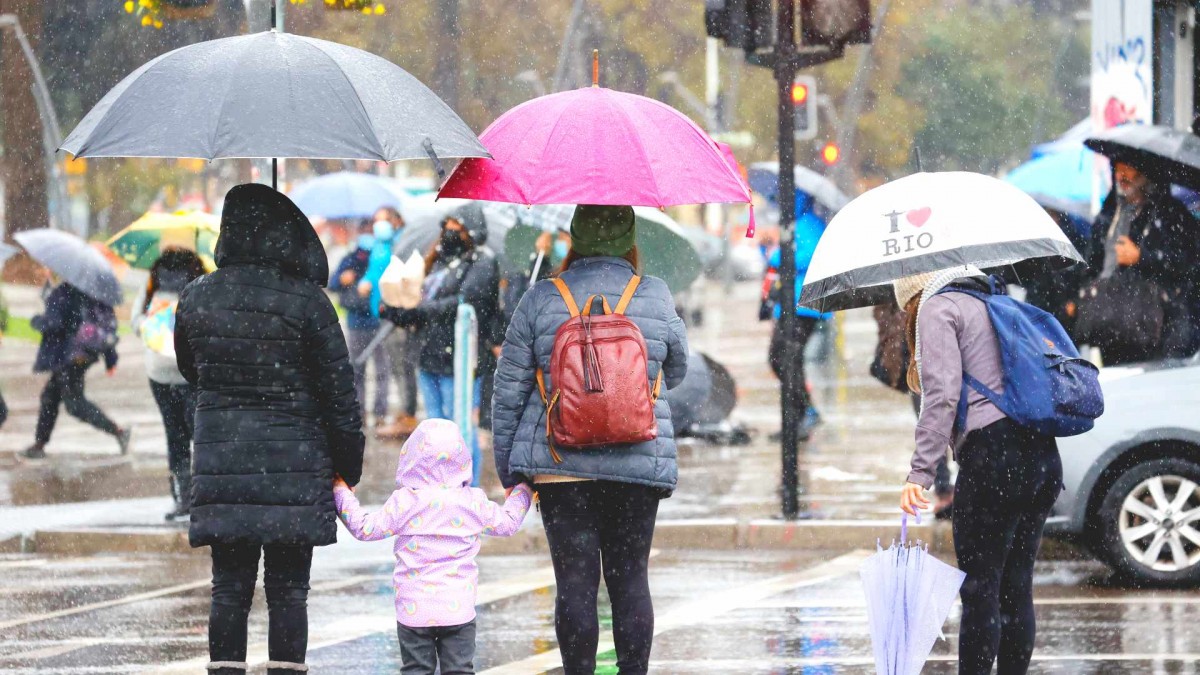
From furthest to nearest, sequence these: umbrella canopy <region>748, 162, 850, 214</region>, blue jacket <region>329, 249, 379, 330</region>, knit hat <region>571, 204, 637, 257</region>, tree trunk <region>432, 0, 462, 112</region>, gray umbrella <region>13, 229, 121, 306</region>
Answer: tree trunk <region>432, 0, 462, 112</region>
blue jacket <region>329, 249, 379, 330</region>
umbrella canopy <region>748, 162, 850, 214</region>
gray umbrella <region>13, 229, 121, 306</region>
knit hat <region>571, 204, 637, 257</region>

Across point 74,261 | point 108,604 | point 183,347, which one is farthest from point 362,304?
point 183,347

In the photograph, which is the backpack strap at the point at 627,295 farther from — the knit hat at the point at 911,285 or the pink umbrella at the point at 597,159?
the knit hat at the point at 911,285

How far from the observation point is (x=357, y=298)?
16.5 m

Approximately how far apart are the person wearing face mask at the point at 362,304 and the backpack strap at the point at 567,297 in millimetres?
10269

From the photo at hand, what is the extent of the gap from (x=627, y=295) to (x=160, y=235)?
7.19 m

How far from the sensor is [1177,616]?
854 centimetres

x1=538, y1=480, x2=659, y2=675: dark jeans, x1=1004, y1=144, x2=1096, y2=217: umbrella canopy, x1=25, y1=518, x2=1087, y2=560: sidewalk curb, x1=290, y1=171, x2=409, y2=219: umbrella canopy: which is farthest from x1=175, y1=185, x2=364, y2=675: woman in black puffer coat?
x1=290, y1=171, x2=409, y2=219: umbrella canopy

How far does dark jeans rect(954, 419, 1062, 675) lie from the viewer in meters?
6.00

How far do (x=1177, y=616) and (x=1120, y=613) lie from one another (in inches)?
9.9

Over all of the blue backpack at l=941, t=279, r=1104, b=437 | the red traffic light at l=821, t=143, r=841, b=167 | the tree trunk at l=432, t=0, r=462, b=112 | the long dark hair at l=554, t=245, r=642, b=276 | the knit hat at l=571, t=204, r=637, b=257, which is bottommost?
the blue backpack at l=941, t=279, r=1104, b=437

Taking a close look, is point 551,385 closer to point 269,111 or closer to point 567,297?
point 567,297

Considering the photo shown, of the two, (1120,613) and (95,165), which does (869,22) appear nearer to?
(1120,613)

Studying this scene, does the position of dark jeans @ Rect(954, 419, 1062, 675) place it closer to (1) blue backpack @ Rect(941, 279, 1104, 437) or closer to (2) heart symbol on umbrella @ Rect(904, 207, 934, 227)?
(1) blue backpack @ Rect(941, 279, 1104, 437)

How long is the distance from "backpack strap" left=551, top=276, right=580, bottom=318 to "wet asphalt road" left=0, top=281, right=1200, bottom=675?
6.71ft
